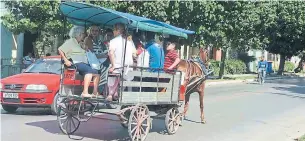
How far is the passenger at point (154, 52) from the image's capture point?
370 inches

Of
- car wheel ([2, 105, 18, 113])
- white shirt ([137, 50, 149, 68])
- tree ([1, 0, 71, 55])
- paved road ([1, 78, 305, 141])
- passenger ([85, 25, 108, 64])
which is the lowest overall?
paved road ([1, 78, 305, 141])

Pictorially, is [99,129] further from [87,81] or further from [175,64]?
[175,64]

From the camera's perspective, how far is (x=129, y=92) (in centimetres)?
841

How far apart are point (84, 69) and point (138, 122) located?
1391 millimetres

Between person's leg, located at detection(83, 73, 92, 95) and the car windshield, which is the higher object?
the car windshield

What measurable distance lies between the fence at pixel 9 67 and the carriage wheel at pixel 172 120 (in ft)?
50.8

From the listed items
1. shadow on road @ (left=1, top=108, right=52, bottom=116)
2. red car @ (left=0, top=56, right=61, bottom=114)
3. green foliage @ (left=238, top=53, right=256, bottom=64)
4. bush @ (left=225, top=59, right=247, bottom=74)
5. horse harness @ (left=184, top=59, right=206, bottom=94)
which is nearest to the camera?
horse harness @ (left=184, top=59, right=206, bottom=94)

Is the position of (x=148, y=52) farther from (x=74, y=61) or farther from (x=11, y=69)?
(x=11, y=69)

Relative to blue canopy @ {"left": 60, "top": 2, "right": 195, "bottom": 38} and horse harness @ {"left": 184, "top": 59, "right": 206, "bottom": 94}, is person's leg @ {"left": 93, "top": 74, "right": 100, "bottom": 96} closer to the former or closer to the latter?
blue canopy @ {"left": 60, "top": 2, "right": 195, "bottom": 38}

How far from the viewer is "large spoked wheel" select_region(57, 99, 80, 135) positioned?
29.7ft

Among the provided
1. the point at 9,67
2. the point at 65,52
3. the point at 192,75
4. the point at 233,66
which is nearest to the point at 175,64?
the point at 192,75

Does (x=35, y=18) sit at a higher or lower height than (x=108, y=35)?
higher

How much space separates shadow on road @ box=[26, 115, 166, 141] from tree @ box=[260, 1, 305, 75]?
28.7 m

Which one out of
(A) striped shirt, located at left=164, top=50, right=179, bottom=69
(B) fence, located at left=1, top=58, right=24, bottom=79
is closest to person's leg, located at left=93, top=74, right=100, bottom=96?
(A) striped shirt, located at left=164, top=50, right=179, bottom=69
